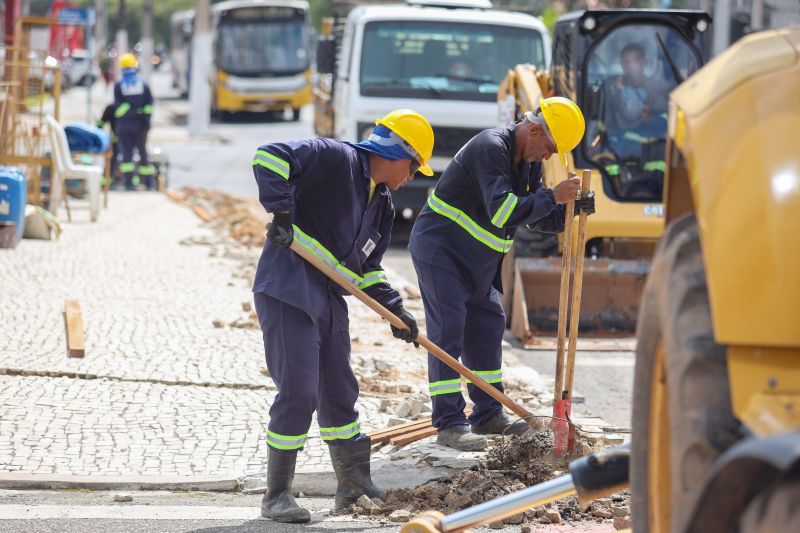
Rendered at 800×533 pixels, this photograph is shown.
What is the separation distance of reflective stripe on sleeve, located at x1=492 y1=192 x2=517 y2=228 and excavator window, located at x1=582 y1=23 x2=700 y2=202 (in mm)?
4711

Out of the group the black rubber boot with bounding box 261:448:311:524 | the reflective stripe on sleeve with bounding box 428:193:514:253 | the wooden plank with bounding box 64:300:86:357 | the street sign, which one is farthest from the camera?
the street sign

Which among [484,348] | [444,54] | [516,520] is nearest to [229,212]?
[444,54]

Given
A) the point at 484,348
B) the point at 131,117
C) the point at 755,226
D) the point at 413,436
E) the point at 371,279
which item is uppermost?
the point at 755,226

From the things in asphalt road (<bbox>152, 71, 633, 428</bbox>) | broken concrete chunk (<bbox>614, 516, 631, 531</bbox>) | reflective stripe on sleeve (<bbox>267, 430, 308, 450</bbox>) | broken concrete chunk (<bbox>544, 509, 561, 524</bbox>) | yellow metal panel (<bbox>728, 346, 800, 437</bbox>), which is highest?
yellow metal panel (<bbox>728, 346, 800, 437</bbox>)

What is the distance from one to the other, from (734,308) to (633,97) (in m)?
8.48

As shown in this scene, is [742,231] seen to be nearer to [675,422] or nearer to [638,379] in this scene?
[675,422]

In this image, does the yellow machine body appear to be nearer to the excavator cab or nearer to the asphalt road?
the asphalt road

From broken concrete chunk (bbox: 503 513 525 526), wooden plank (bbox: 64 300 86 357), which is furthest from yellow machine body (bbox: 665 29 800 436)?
wooden plank (bbox: 64 300 86 357)

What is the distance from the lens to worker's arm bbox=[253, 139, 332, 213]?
540 cm

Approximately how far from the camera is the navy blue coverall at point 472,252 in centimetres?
665

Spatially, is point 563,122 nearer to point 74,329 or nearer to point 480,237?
point 480,237

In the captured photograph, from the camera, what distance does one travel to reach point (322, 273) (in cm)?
566

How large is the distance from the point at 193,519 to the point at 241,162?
67.6 ft

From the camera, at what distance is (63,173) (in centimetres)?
1473
